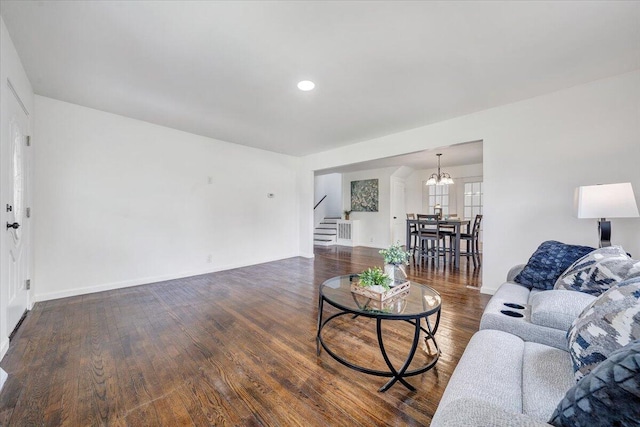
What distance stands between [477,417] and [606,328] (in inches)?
24.2

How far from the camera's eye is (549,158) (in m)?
2.87

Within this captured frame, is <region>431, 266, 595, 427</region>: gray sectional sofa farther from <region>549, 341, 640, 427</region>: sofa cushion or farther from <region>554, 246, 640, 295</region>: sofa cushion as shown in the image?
<region>554, 246, 640, 295</region>: sofa cushion

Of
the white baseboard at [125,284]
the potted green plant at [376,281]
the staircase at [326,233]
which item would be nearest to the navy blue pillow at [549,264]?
the potted green plant at [376,281]

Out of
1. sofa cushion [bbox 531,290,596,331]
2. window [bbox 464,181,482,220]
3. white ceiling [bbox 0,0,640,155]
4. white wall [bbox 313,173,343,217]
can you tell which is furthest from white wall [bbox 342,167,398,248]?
sofa cushion [bbox 531,290,596,331]

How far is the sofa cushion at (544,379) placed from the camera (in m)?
0.86

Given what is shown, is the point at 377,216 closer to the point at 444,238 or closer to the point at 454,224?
the point at 444,238

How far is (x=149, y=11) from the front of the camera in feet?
5.64

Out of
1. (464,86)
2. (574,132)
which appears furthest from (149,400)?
(574,132)

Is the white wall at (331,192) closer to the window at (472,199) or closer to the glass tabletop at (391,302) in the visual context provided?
the window at (472,199)

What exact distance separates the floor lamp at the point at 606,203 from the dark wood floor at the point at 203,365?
1330 mm

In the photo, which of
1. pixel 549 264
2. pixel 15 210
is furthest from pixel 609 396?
pixel 15 210

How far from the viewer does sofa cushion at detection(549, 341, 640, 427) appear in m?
0.52

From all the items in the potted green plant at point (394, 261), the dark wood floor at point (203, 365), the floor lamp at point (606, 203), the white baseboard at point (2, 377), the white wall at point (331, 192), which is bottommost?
the dark wood floor at point (203, 365)

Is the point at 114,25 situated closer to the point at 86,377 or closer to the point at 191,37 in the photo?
the point at 191,37
